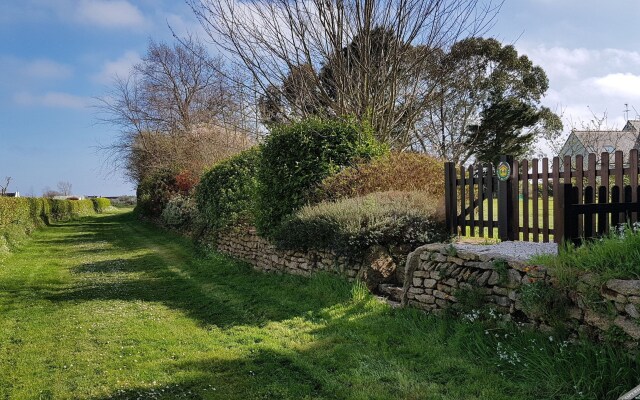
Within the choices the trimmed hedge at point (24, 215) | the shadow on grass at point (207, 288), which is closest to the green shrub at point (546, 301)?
the shadow on grass at point (207, 288)

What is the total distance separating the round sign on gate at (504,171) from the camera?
21.6 ft

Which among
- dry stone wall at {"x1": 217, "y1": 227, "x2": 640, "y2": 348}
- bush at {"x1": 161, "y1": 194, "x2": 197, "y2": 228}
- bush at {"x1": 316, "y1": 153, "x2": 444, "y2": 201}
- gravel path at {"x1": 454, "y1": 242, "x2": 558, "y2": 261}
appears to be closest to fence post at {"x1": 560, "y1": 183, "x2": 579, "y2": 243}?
gravel path at {"x1": 454, "y1": 242, "x2": 558, "y2": 261}

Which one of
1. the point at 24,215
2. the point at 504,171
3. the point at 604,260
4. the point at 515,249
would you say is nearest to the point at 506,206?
the point at 504,171

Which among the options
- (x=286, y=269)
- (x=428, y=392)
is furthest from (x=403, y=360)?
(x=286, y=269)

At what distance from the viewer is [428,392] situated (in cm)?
377

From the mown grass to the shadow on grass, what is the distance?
0.04 meters

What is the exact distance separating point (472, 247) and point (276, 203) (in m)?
4.84

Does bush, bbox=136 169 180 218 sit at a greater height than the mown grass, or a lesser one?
greater

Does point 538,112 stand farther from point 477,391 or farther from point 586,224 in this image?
point 477,391

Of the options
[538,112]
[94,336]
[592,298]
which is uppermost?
[538,112]

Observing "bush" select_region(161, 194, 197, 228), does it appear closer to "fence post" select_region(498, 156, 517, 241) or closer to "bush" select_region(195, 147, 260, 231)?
"bush" select_region(195, 147, 260, 231)

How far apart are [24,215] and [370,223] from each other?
18.9m

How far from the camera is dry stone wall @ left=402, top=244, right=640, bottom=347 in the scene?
141 inches

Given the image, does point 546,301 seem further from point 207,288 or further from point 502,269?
point 207,288
